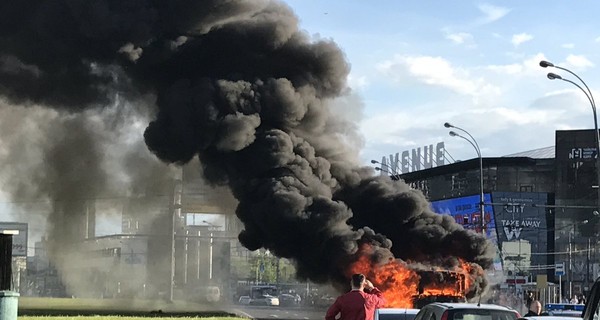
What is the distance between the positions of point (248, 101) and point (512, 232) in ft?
154

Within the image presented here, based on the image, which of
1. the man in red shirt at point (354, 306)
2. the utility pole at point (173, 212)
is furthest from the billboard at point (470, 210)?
the man in red shirt at point (354, 306)

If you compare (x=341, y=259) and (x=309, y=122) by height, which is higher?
(x=309, y=122)

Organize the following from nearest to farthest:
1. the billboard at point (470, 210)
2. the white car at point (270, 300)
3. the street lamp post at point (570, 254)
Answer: the white car at point (270, 300)
the billboard at point (470, 210)
the street lamp post at point (570, 254)

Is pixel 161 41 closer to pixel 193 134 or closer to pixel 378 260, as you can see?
pixel 193 134

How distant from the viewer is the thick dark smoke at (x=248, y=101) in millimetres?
30141

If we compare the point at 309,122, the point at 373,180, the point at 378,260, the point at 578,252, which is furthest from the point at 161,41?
the point at 578,252

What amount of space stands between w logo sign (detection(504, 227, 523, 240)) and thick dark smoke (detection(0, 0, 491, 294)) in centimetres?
4139

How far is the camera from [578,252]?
80.2m

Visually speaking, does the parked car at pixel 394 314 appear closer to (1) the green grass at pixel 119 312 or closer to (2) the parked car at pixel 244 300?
(1) the green grass at pixel 119 312

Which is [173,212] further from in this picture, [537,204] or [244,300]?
[537,204]

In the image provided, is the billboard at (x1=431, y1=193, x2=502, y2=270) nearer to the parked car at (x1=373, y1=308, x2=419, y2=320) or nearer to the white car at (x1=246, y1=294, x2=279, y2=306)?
the white car at (x1=246, y1=294, x2=279, y2=306)

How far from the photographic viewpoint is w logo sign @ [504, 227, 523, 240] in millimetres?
75125

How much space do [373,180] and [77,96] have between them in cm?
1279

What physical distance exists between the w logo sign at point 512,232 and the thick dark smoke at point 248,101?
41390 millimetres
